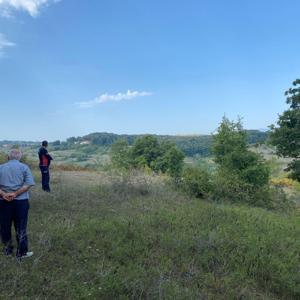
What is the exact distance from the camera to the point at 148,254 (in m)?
6.72

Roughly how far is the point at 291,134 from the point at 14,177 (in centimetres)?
1929

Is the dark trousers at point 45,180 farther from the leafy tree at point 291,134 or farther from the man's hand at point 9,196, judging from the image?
the leafy tree at point 291,134

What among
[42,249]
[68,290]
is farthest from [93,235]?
[68,290]

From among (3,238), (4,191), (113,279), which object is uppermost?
(4,191)

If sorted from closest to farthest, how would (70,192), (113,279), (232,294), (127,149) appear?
(113,279)
(232,294)
(70,192)
(127,149)

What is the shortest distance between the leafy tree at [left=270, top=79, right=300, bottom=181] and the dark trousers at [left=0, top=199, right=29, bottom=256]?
1914cm

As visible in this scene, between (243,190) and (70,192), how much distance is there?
768 centimetres

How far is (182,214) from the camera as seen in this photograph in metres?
Answer: 9.67

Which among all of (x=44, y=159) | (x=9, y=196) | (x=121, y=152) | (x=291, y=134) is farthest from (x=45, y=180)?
(x=121, y=152)

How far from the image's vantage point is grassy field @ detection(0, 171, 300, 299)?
5176 mm

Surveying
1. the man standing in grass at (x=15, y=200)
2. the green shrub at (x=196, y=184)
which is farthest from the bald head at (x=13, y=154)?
the green shrub at (x=196, y=184)

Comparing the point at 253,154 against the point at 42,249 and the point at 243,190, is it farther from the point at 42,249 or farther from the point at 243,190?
the point at 42,249

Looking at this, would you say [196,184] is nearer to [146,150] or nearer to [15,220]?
[15,220]

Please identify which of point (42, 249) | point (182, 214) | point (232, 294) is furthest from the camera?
point (182, 214)
